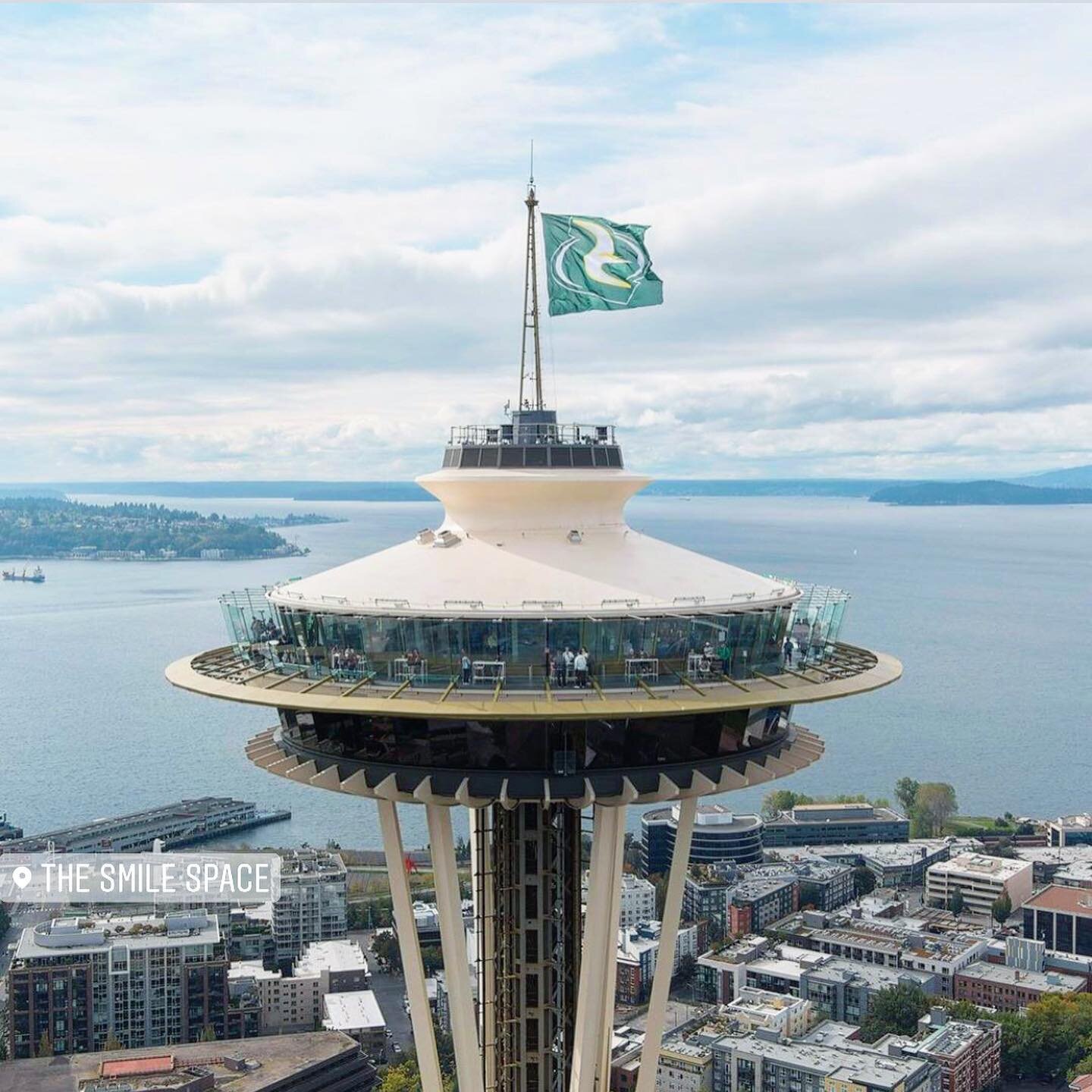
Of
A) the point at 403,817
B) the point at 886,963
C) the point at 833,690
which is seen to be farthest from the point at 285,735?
the point at 403,817

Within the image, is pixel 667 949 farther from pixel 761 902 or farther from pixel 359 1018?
pixel 761 902

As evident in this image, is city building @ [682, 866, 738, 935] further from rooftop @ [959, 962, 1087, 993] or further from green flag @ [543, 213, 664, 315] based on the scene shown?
green flag @ [543, 213, 664, 315]

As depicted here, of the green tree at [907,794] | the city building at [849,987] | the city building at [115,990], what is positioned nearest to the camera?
the city building at [115,990]

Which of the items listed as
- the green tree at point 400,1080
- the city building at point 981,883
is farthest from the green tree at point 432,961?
the city building at point 981,883

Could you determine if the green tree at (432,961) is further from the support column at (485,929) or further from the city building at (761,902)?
the support column at (485,929)

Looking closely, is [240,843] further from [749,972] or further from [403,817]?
[749,972]

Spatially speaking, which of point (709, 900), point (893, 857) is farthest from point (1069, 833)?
point (709, 900)
